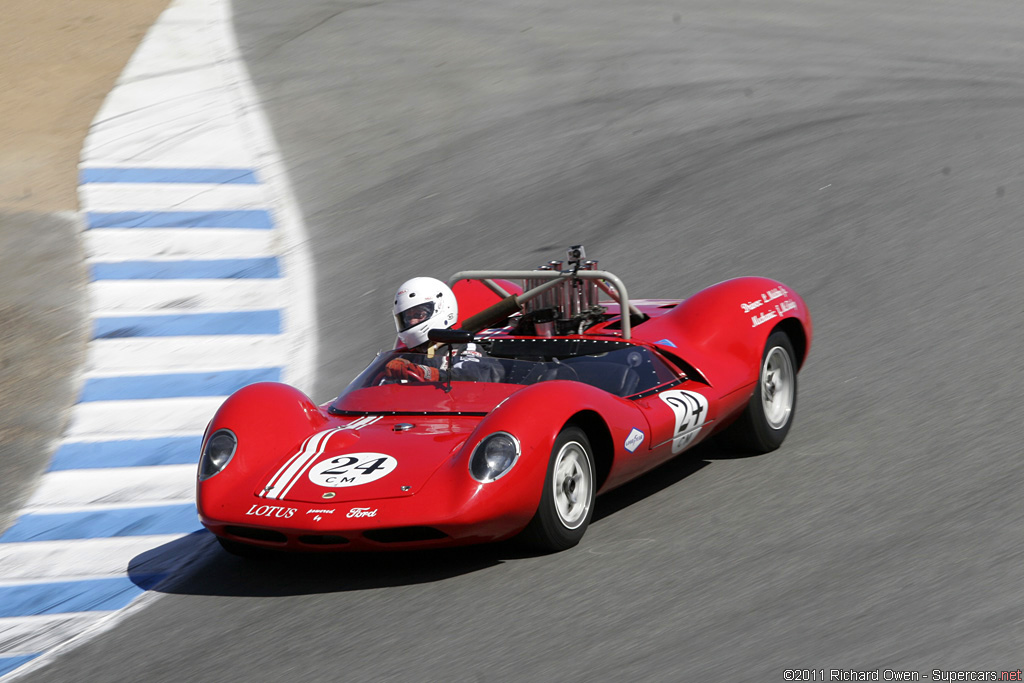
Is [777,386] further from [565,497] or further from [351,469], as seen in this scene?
[351,469]

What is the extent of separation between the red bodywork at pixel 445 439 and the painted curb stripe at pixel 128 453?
1.72m

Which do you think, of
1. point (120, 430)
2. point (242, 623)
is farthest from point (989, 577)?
point (120, 430)

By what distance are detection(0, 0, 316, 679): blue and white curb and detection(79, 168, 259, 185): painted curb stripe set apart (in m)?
0.02

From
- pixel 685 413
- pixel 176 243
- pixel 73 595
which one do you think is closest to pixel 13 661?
pixel 73 595

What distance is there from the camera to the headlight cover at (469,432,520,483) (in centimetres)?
535

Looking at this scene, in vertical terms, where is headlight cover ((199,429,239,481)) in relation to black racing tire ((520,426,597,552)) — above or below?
A: above

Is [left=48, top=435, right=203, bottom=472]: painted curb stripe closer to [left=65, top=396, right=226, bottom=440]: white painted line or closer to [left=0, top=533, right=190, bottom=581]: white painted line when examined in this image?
[left=65, top=396, right=226, bottom=440]: white painted line

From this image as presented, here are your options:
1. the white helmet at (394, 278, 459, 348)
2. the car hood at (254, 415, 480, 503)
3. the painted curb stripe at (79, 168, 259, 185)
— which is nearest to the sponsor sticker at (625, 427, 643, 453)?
the car hood at (254, 415, 480, 503)

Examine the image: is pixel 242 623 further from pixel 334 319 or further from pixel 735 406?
pixel 334 319

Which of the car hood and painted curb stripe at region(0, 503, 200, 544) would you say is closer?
the car hood

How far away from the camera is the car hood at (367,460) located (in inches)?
214

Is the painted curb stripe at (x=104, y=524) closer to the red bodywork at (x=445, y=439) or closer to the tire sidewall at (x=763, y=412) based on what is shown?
the red bodywork at (x=445, y=439)

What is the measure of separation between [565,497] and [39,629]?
2.36 meters

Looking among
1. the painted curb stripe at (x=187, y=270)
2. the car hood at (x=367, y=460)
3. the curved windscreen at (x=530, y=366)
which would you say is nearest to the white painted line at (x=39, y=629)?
the car hood at (x=367, y=460)
